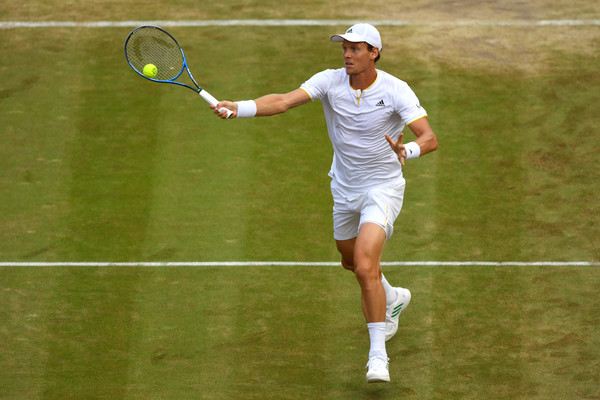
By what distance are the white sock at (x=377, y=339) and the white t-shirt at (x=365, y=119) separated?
3.60ft

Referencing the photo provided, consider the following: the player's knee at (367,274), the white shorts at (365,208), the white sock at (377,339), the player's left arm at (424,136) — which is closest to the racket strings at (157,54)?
the white shorts at (365,208)

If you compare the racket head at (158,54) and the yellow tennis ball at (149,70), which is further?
the racket head at (158,54)

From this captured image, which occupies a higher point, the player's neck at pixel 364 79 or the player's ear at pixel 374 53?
the player's ear at pixel 374 53

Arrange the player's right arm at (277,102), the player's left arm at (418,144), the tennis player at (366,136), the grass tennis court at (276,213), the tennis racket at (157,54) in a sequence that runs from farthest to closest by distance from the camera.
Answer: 1. the tennis racket at (157,54)
2. the grass tennis court at (276,213)
3. the player's right arm at (277,102)
4. the tennis player at (366,136)
5. the player's left arm at (418,144)

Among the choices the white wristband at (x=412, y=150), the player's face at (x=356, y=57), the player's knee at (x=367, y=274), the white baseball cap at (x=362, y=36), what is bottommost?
the player's knee at (x=367, y=274)

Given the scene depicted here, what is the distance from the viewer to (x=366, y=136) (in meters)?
8.17

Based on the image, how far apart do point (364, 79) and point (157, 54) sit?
1924 mm

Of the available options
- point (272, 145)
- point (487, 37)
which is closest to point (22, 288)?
point (272, 145)

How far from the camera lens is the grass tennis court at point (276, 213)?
27.3ft

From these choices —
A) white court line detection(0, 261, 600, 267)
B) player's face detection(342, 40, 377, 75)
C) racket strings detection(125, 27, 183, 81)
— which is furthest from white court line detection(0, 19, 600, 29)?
player's face detection(342, 40, 377, 75)

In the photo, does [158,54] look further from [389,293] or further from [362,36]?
[389,293]

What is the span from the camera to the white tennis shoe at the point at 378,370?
757 cm

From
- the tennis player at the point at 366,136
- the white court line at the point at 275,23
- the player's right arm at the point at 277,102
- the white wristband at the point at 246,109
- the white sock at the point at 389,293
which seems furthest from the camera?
the white court line at the point at 275,23

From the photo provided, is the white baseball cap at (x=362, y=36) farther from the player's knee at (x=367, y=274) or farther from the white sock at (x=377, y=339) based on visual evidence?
the white sock at (x=377, y=339)
